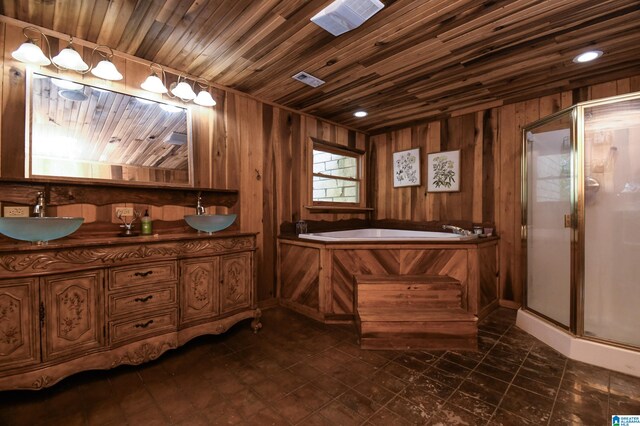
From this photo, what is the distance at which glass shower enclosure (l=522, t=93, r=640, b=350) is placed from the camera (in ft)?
6.73

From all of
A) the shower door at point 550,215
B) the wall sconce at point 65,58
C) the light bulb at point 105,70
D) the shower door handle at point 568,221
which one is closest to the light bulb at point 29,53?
the wall sconce at point 65,58

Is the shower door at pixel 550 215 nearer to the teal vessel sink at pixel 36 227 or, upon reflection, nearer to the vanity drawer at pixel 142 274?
the vanity drawer at pixel 142 274

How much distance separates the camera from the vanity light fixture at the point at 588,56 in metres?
2.09

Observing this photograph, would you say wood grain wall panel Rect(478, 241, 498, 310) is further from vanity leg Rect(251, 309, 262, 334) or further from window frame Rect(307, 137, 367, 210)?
vanity leg Rect(251, 309, 262, 334)

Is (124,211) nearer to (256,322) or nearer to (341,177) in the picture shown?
(256,322)

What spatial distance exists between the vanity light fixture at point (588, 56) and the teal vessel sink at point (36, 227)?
150 inches

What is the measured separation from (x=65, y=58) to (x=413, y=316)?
119 inches

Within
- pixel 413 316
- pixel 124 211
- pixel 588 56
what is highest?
pixel 588 56

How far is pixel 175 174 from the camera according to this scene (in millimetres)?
2387

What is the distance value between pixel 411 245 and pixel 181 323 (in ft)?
6.71

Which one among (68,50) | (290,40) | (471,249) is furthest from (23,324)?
(471,249)

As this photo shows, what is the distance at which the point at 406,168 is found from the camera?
12.8ft

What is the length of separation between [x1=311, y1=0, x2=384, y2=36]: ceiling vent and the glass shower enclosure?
181 centimetres

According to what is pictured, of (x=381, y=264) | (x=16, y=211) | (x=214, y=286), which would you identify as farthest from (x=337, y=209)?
(x=16, y=211)
